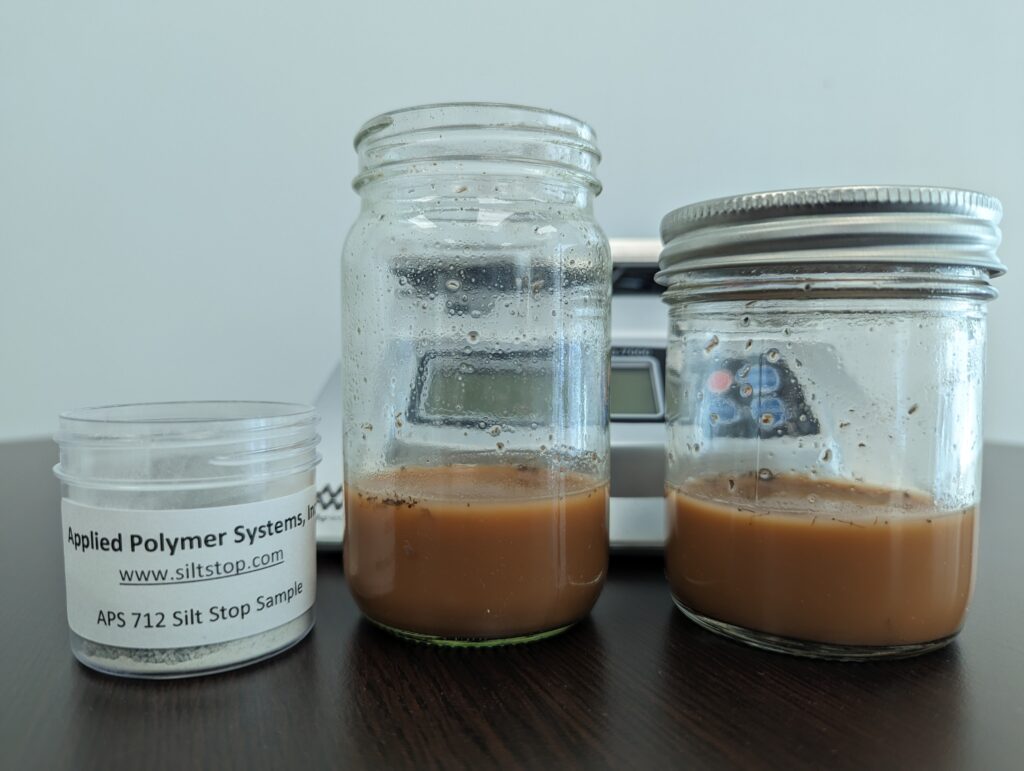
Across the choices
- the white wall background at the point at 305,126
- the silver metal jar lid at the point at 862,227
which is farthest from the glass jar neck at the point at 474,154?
the white wall background at the point at 305,126

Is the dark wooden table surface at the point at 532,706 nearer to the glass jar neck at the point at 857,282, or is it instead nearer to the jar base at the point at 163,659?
the jar base at the point at 163,659

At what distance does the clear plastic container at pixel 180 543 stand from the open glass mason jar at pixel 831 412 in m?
0.26

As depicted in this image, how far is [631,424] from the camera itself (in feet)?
2.27

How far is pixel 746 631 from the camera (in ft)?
1.43

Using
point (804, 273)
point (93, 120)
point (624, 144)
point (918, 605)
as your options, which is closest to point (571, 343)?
point (804, 273)

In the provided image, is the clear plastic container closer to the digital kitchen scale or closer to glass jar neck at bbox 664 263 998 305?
the digital kitchen scale

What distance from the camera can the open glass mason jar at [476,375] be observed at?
0.43m

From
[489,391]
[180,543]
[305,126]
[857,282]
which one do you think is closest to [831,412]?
[857,282]

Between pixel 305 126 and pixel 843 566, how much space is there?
107 centimetres

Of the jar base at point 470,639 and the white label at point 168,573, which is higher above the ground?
the white label at point 168,573

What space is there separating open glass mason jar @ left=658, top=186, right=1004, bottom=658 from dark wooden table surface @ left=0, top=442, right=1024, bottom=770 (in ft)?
0.12

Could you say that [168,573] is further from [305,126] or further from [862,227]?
[305,126]

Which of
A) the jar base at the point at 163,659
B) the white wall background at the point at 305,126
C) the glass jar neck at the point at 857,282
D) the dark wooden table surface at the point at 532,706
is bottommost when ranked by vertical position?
the dark wooden table surface at the point at 532,706

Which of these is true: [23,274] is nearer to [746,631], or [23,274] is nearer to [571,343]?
[571,343]
